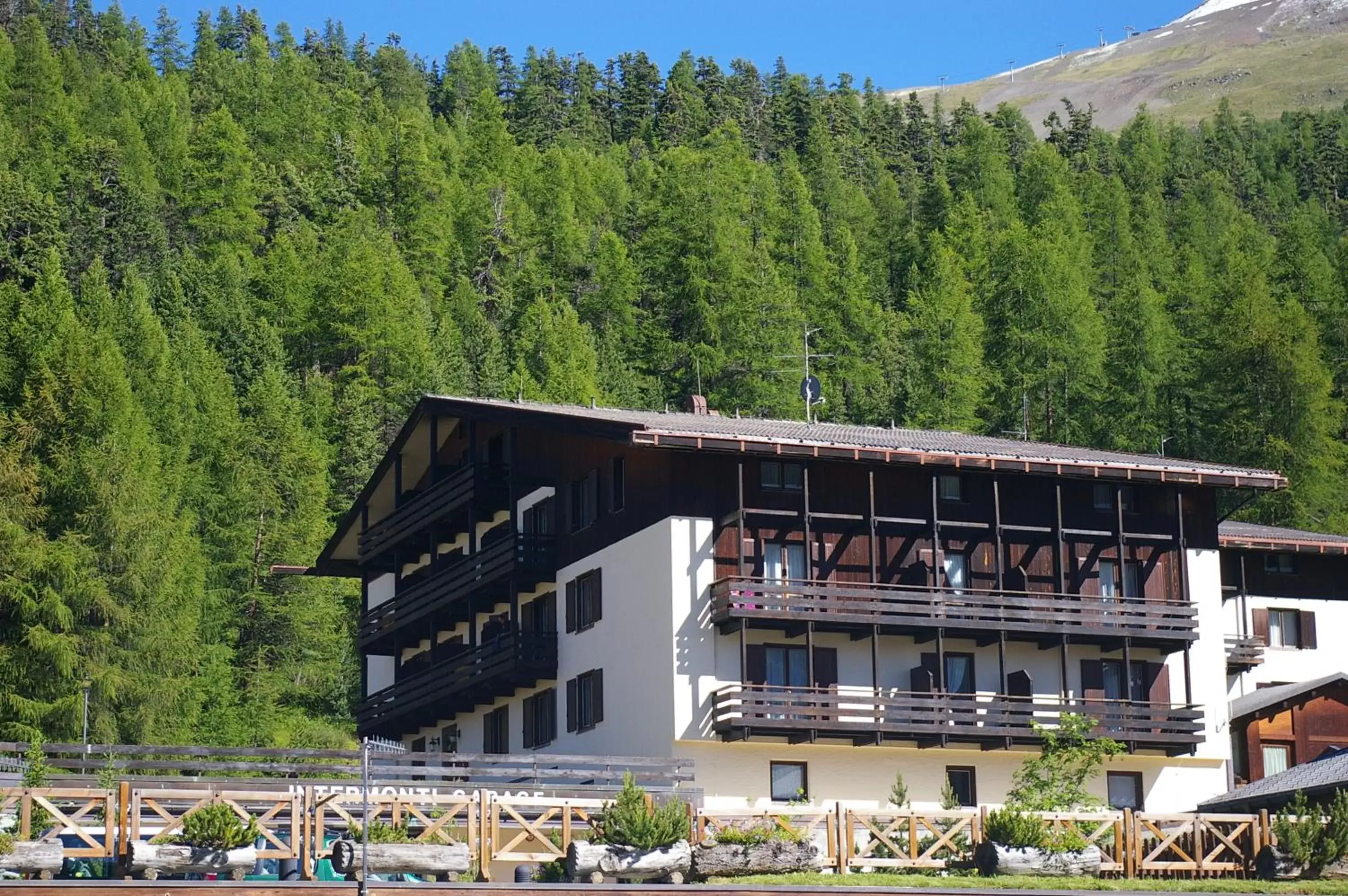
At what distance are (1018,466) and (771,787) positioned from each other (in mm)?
9371

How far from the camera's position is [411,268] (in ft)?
430

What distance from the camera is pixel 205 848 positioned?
3019cm

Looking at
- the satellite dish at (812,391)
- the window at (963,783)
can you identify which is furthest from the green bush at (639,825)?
the satellite dish at (812,391)

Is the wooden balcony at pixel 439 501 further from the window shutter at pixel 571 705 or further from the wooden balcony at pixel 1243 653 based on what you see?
the wooden balcony at pixel 1243 653

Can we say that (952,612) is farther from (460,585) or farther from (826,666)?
(460,585)

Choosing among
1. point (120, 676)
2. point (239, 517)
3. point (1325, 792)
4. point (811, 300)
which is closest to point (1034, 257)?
point (811, 300)

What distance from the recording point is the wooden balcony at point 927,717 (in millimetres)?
45188

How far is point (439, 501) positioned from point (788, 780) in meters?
13.8

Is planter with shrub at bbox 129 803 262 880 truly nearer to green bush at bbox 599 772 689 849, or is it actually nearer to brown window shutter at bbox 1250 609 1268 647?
green bush at bbox 599 772 689 849

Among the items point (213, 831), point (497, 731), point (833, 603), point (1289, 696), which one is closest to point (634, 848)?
point (213, 831)

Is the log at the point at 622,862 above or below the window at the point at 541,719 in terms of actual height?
below

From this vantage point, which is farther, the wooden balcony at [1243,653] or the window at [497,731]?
the wooden balcony at [1243,653]

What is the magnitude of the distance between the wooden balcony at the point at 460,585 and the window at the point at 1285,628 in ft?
70.1

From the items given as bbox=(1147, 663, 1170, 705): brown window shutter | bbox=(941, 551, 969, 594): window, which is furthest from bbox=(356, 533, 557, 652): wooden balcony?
bbox=(1147, 663, 1170, 705): brown window shutter
